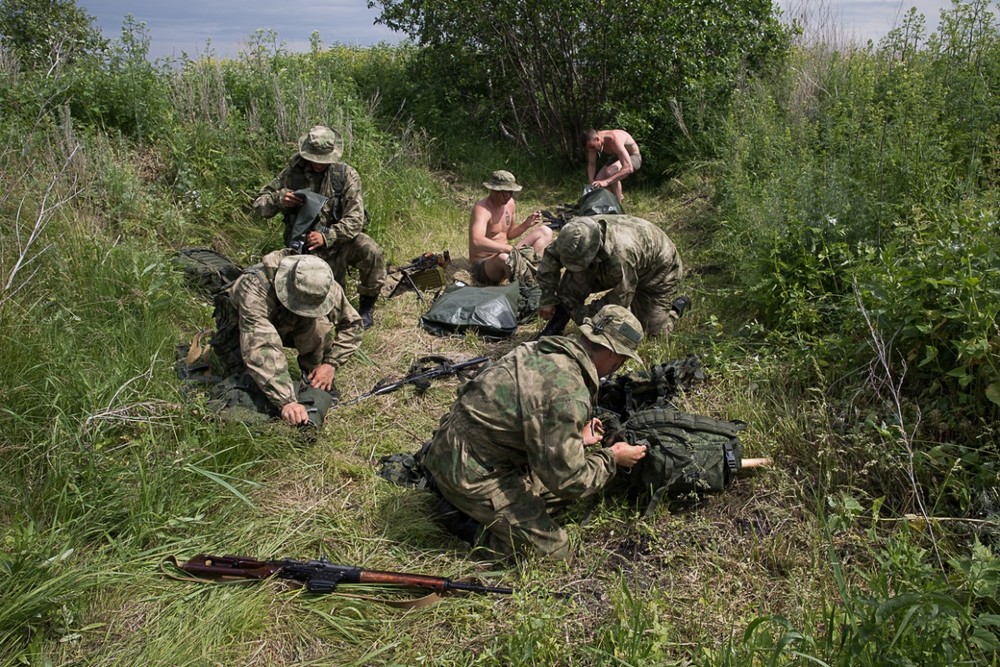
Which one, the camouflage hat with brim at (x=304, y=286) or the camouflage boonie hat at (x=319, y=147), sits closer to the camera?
the camouflage hat with brim at (x=304, y=286)

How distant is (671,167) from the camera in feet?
29.0

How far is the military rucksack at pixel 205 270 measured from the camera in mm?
5777

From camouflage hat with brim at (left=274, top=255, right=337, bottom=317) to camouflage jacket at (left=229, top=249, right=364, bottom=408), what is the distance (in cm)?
13

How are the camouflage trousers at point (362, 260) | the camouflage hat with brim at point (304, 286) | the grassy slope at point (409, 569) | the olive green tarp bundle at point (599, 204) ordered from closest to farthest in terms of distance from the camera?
1. the grassy slope at point (409, 569)
2. the camouflage hat with brim at point (304, 286)
3. the camouflage trousers at point (362, 260)
4. the olive green tarp bundle at point (599, 204)

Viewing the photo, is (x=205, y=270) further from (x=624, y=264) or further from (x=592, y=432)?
(x=592, y=432)

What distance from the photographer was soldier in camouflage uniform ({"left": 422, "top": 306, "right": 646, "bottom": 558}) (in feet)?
10.1

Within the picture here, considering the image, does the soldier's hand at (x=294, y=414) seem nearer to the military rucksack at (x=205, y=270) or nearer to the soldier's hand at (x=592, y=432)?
the soldier's hand at (x=592, y=432)

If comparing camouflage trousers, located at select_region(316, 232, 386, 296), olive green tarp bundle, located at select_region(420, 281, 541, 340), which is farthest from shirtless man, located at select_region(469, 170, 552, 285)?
camouflage trousers, located at select_region(316, 232, 386, 296)

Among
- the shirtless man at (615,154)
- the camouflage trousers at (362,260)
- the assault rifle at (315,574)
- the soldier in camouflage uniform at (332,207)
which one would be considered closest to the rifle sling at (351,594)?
the assault rifle at (315,574)

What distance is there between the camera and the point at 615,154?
8383 mm

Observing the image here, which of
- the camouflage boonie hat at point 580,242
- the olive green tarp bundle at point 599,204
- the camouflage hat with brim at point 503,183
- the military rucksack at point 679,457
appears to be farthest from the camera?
the olive green tarp bundle at point 599,204

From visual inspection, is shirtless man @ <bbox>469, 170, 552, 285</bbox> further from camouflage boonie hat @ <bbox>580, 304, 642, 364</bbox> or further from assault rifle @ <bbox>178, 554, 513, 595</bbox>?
assault rifle @ <bbox>178, 554, 513, 595</bbox>

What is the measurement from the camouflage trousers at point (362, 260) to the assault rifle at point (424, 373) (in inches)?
45.5

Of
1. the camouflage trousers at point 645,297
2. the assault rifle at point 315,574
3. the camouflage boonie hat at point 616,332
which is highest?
the camouflage boonie hat at point 616,332
